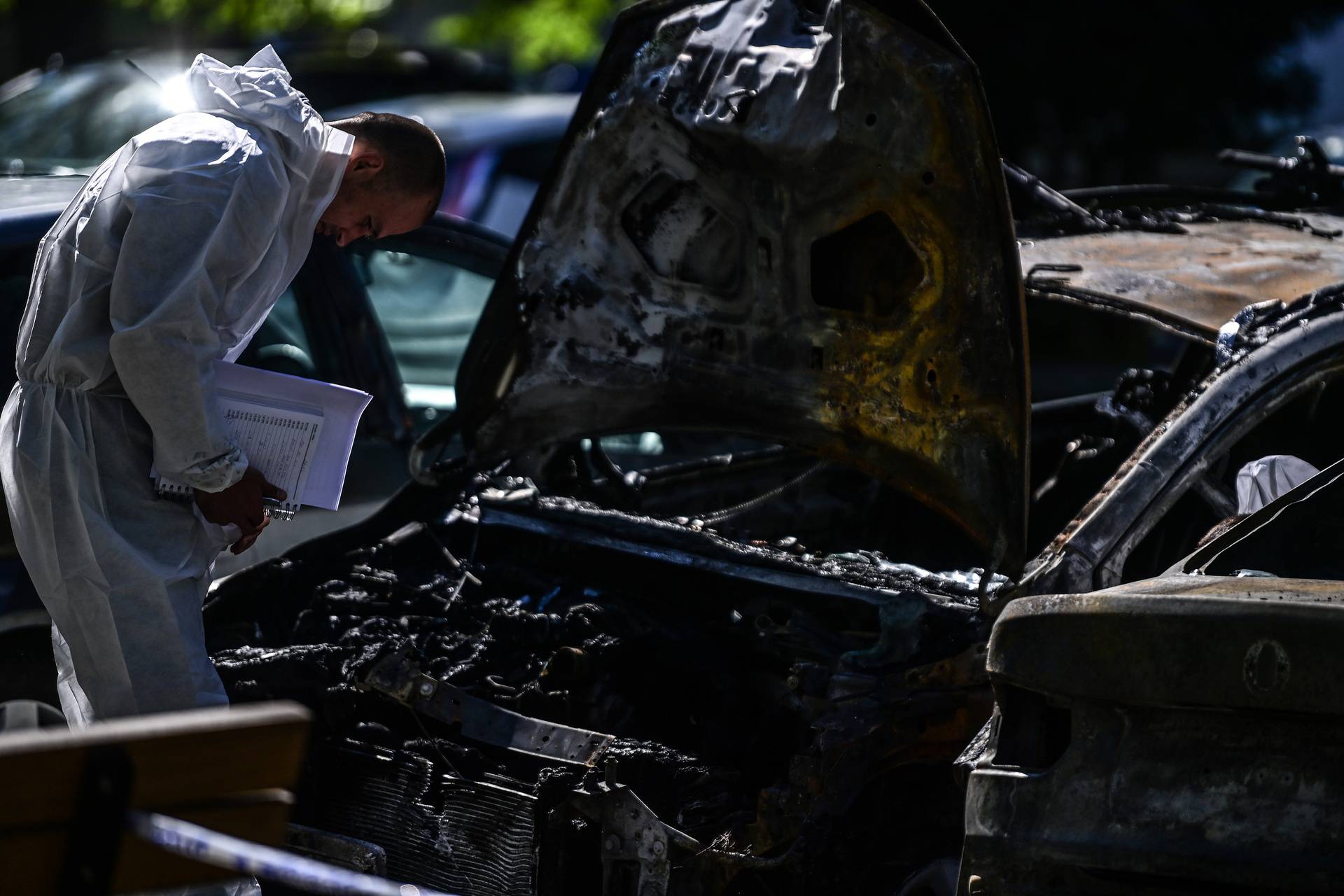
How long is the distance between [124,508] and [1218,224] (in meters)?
3.17

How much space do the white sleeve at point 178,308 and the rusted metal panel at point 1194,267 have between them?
6.99ft

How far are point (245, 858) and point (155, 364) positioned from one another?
4.64 ft

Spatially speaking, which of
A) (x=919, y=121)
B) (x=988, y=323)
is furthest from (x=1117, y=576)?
(x=919, y=121)

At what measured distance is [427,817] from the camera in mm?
3680

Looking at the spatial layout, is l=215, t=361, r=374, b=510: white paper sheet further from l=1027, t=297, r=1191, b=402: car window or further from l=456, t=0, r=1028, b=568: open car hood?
l=1027, t=297, r=1191, b=402: car window

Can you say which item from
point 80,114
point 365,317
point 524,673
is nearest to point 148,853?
point 524,673

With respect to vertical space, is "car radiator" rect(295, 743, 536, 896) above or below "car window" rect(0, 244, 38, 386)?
below

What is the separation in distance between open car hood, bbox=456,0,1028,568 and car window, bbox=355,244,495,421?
108 centimetres

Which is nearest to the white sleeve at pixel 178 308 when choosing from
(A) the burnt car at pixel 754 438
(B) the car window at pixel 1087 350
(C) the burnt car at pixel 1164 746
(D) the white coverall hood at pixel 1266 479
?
(A) the burnt car at pixel 754 438

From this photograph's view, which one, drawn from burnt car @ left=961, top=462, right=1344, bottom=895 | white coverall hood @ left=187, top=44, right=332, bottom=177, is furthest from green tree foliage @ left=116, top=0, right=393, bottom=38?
burnt car @ left=961, top=462, right=1344, bottom=895

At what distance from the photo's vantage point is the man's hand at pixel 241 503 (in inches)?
129

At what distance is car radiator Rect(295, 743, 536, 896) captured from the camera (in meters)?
3.54

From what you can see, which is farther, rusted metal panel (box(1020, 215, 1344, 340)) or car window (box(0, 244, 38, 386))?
car window (box(0, 244, 38, 386))

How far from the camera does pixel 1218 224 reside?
475 centimetres
